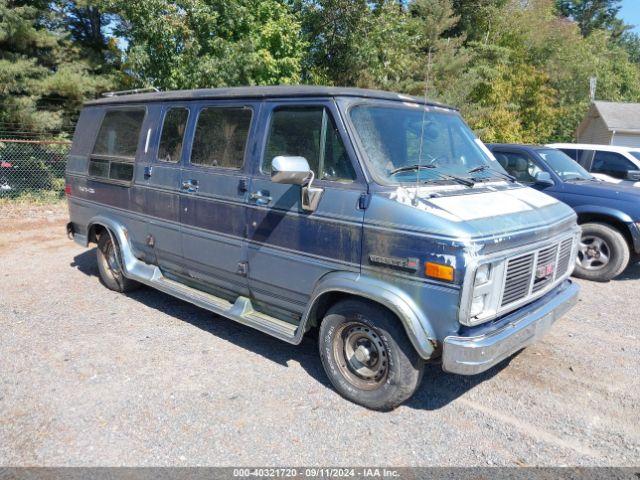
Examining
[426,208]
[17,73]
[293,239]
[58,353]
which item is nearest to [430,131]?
[426,208]

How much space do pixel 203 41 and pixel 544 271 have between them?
9933 millimetres

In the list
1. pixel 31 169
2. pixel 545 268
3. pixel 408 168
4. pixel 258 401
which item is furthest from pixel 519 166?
pixel 31 169

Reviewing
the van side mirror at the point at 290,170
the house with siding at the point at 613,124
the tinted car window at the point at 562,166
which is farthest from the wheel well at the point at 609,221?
the house with siding at the point at 613,124

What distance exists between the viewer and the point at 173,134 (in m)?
5.20

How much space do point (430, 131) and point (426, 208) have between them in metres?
1.25

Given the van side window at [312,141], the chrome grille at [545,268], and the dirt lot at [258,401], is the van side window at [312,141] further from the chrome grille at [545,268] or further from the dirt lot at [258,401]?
the dirt lot at [258,401]

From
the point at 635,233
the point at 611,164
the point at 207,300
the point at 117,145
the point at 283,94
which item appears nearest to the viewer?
the point at 283,94

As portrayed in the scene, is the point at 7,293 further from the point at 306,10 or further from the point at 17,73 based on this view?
the point at 306,10

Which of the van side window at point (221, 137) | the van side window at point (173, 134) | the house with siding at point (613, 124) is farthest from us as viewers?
the house with siding at point (613, 124)

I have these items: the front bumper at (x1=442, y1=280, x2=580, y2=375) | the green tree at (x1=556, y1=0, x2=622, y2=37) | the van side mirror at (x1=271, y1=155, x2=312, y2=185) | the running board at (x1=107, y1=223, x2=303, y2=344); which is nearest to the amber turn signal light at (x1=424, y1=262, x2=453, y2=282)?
the front bumper at (x1=442, y1=280, x2=580, y2=375)

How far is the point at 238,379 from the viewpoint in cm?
421

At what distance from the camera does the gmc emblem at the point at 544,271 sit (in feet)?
12.5

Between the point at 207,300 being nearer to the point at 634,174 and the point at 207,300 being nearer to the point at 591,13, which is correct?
the point at 634,174

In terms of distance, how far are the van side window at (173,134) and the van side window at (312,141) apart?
1276 millimetres
